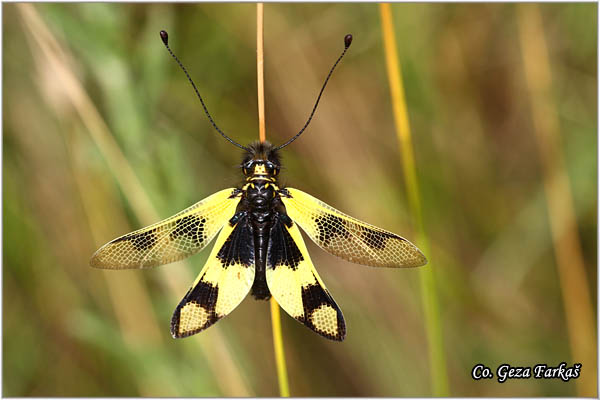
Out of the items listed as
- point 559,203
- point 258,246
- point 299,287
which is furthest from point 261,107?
point 559,203

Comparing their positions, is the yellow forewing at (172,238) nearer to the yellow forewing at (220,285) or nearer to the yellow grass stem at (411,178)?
the yellow forewing at (220,285)

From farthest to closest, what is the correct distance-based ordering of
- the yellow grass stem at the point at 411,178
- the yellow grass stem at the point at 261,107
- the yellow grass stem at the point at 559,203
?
the yellow grass stem at the point at 559,203
the yellow grass stem at the point at 411,178
the yellow grass stem at the point at 261,107

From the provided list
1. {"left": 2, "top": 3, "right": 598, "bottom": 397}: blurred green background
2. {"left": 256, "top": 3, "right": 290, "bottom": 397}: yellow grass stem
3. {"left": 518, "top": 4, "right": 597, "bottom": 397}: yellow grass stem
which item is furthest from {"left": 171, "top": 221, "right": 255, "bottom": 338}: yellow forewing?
{"left": 518, "top": 4, "right": 597, "bottom": 397}: yellow grass stem

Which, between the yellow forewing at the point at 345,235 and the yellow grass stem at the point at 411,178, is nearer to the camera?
the yellow forewing at the point at 345,235

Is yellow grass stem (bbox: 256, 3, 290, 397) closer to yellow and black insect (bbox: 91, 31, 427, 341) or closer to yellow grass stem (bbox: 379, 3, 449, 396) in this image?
yellow and black insect (bbox: 91, 31, 427, 341)

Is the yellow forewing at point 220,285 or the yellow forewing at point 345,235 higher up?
the yellow forewing at point 345,235

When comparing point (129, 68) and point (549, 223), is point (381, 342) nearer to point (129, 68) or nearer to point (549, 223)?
point (549, 223)

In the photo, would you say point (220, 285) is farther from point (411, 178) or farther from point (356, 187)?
point (356, 187)

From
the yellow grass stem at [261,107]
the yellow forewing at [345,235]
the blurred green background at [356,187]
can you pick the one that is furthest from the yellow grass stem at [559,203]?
the yellow grass stem at [261,107]
